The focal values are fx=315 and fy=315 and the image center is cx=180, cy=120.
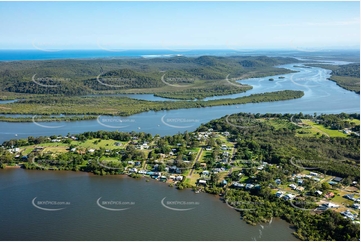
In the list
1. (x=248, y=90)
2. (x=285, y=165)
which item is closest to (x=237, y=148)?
(x=285, y=165)

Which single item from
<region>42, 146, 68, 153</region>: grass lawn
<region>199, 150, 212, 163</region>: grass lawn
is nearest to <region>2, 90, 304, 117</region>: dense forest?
<region>42, 146, 68, 153</region>: grass lawn
